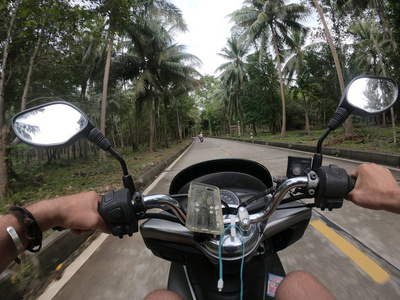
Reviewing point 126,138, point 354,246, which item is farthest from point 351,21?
point 126,138

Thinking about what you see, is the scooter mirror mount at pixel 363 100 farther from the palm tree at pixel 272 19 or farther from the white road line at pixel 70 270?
the palm tree at pixel 272 19

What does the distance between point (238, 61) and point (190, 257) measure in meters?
32.1

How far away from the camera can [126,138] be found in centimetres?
5475

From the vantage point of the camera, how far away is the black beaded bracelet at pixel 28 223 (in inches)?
31.9

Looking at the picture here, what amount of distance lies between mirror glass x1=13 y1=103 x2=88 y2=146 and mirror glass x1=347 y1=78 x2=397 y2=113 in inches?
48.4

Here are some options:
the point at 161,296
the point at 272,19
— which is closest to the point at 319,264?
the point at 161,296

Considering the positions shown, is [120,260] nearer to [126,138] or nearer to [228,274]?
[228,274]

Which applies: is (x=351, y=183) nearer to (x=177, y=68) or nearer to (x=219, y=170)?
(x=219, y=170)

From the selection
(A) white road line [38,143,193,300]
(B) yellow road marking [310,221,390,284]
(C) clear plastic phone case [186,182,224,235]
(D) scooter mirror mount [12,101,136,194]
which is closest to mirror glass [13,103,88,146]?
(D) scooter mirror mount [12,101,136,194]

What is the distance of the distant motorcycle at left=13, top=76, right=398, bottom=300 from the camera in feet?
2.66

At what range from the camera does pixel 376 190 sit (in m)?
0.89

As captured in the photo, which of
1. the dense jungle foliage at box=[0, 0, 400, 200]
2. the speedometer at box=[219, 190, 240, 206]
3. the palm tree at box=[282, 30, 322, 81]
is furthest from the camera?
the palm tree at box=[282, 30, 322, 81]

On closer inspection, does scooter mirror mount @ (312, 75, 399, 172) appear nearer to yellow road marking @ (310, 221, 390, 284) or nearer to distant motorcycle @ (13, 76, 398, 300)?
distant motorcycle @ (13, 76, 398, 300)

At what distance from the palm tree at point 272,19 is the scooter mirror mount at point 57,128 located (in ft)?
61.1
